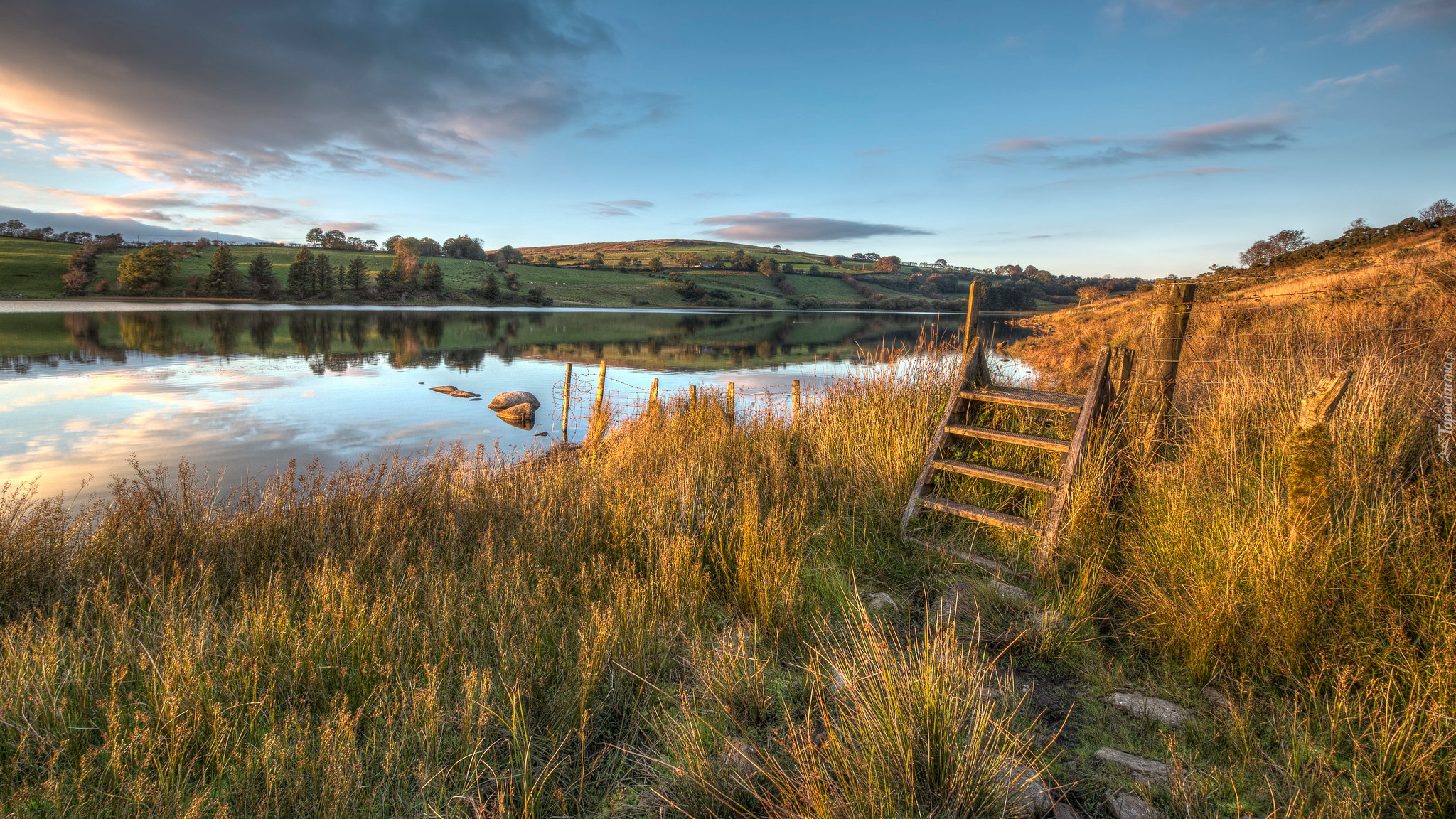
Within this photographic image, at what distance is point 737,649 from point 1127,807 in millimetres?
1938

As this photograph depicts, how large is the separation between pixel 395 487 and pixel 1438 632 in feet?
25.5

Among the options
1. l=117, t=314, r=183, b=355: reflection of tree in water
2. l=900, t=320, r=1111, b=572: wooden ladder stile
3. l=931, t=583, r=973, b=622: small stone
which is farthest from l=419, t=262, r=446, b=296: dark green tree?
l=931, t=583, r=973, b=622: small stone

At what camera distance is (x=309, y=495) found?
623 centimetres

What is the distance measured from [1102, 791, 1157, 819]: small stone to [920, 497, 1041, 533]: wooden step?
8.89 feet

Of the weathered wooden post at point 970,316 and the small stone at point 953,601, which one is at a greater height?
the weathered wooden post at point 970,316

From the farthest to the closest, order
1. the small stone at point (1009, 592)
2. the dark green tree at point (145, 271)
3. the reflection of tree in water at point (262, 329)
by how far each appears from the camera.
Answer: the dark green tree at point (145, 271), the reflection of tree in water at point (262, 329), the small stone at point (1009, 592)

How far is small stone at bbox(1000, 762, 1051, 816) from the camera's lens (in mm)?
2262

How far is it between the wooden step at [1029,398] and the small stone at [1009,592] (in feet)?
6.43

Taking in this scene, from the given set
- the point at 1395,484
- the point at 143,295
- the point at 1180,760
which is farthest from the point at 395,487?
the point at 143,295

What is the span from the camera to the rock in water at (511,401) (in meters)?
19.2

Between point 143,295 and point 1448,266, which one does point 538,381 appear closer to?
point 1448,266

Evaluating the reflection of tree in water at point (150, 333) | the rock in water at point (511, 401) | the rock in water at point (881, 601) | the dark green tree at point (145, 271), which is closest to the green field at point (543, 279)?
the dark green tree at point (145, 271)

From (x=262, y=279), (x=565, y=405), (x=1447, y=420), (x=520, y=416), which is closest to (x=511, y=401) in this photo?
(x=520, y=416)

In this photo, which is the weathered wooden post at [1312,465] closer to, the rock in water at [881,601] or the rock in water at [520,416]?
the rock in water at [881,601]
